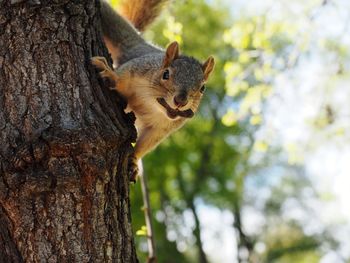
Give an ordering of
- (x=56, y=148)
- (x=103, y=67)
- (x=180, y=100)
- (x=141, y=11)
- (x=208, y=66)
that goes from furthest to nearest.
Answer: (x=141, y=11) → (x=208, y=66) → (x=180, y=100) → (x=103, y=67) → (x=56, y=148)

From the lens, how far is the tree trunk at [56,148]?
207cm

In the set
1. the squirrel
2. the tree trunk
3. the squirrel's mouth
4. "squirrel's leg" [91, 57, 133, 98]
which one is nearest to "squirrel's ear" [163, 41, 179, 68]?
the squirrel

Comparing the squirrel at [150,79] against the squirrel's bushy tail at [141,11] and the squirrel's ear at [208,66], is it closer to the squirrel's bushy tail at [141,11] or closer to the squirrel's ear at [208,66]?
the squirrel's ear at [208,66]

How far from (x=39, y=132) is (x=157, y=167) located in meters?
14.2

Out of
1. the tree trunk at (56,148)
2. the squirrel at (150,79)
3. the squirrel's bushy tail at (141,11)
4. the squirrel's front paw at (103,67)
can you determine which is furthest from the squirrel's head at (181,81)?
the squirrel's bushy tail at (141,11)

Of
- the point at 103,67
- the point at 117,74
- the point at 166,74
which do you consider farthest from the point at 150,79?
the point at 103,67

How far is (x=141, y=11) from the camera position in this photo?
4043 millimetres

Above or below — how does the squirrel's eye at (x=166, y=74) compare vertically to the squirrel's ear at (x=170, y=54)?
below

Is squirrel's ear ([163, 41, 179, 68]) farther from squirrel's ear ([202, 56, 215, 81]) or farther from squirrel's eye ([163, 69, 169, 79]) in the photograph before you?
squirrel's ear ([202, 56, 215, 81])

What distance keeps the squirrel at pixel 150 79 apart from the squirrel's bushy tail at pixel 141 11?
227 mm

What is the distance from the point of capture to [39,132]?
2.16 meters

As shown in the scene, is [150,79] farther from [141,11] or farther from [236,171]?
[236,171]

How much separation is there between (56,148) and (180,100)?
88 centimetres

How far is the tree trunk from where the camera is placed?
207cm
